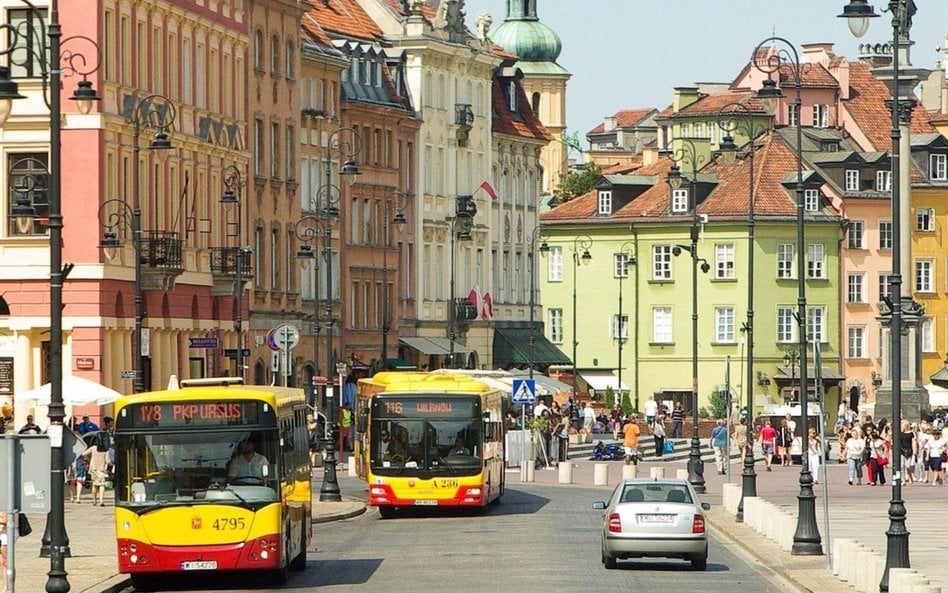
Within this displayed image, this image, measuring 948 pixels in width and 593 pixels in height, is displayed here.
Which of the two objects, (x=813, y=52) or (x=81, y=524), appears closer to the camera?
(x=81, y=524)

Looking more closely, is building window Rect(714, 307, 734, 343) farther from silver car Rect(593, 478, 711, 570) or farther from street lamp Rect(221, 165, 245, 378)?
silver car Rect(593, 478, 711, 570)

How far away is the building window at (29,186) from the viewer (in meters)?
62.5

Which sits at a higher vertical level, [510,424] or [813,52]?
[813,52]

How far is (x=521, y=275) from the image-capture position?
4835 inches

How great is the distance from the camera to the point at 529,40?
18600cm

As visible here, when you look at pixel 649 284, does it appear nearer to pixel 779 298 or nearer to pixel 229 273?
pixel 779 298

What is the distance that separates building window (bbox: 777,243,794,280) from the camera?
418 feet

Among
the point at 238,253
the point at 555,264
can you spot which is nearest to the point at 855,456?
the point at 238,253

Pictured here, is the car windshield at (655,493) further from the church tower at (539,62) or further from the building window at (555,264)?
the church tower at (539,62)

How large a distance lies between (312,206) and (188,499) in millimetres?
62276

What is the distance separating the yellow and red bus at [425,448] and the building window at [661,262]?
264 ft

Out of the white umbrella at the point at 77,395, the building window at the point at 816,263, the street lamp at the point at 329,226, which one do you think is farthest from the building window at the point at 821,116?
the white umbrella at the point at 77,395

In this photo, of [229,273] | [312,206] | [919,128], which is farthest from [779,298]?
[229,273]

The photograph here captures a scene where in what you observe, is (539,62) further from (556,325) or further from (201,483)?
(201,483)
